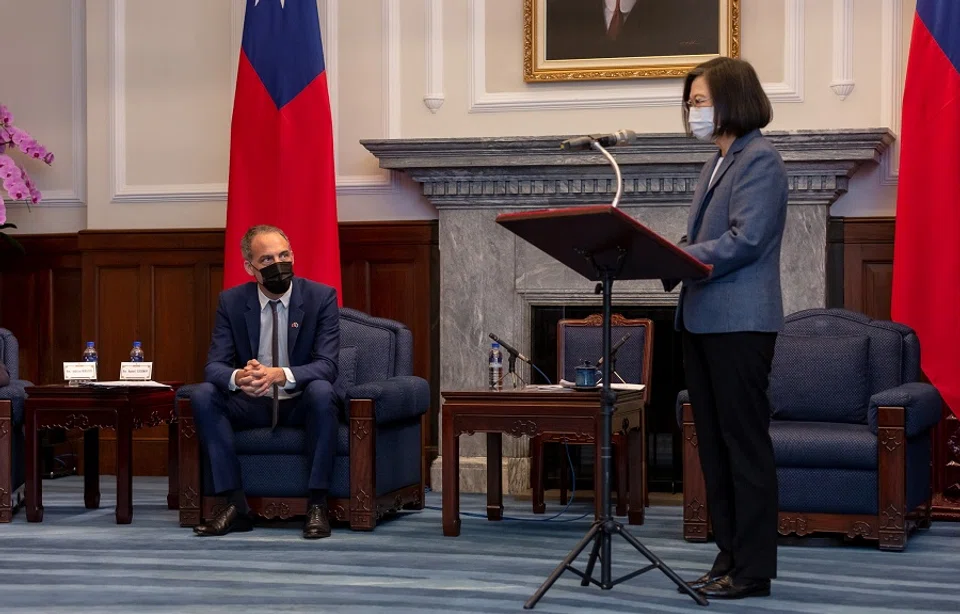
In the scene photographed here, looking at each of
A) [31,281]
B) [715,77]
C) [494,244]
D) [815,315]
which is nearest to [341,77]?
[494,244]

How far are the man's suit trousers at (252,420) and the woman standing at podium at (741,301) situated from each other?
1731mm

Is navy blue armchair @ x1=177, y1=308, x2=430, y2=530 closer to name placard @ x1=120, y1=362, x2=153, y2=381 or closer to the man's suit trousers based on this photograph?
the man's suit trousers

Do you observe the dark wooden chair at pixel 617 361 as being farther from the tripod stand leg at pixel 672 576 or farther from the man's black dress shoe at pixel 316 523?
the tripod stand leg at pixel 672 576

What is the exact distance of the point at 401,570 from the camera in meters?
4.00

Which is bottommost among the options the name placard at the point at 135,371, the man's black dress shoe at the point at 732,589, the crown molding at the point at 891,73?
the man's black dress shoe at the point at 732,589

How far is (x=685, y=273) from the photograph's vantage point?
3289 mm

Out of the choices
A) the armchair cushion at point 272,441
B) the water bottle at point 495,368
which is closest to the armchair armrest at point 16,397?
the armchair cushion at point 272,441

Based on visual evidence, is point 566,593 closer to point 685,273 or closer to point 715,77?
point 685,273

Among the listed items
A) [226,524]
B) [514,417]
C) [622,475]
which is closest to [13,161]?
[226,524]

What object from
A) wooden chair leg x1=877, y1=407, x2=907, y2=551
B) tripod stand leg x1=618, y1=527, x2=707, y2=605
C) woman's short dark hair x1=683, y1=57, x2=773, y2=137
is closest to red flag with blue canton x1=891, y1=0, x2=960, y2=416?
wooden chair leg x1=877, y1=407, x2=907, y2=551

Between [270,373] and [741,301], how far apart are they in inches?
80.7

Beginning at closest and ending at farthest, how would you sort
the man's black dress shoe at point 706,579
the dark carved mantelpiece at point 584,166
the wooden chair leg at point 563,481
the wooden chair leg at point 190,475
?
the man's black dress shoe at point 706,579 < the wooden chair leg at point 190,475 < the wooden chair leg at point 563,481 < the dark carved mantelpiece at point 584,166

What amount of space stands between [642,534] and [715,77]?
2053 mm

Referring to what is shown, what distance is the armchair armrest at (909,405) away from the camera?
14.7 ft
